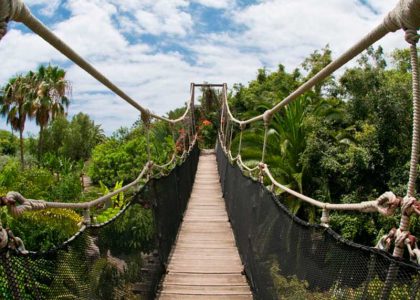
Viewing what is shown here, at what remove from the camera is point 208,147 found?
1903 cm

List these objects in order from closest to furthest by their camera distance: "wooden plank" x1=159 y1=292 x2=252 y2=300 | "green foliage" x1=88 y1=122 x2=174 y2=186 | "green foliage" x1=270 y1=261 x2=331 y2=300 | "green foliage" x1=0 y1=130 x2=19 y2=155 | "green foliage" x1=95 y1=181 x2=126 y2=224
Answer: "green foliage" x1=270 y1=261 x2=331 y2=300
"wooden plank" x1=159 y1=292 x2=252 y2=300
"green foliage" x1=95 y1=181 x2=126 y2=224
"green foliage" x1=88 y1=122 x2=174 y2=186
"green foliage" x1=0 y1=130 x2=19 y2=155

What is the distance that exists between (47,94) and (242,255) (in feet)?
53.6

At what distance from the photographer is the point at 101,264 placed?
167cm

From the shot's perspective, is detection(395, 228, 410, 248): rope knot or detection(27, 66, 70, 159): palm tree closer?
detection(395, 228, 410, 248): rope knot

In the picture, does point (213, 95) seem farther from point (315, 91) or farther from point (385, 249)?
point (385, 249)

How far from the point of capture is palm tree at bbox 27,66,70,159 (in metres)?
18.1

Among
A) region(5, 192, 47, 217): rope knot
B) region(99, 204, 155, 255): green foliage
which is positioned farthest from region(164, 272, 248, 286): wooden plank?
region(5, 192, 47, 217): rope knot

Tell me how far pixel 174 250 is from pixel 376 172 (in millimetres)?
5191

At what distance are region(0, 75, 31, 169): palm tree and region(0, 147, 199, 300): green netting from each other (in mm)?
16460

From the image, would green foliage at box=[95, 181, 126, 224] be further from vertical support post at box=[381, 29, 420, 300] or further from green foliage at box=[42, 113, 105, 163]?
green foliage at box=[42, 113, 105, 163]

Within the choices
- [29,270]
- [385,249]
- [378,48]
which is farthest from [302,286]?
[378,48]

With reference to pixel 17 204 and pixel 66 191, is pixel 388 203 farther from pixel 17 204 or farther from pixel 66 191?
pixel 66 191

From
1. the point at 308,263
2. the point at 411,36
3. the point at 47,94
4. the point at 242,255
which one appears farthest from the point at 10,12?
the point at 47,94

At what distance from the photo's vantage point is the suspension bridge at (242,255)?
1053 mm
